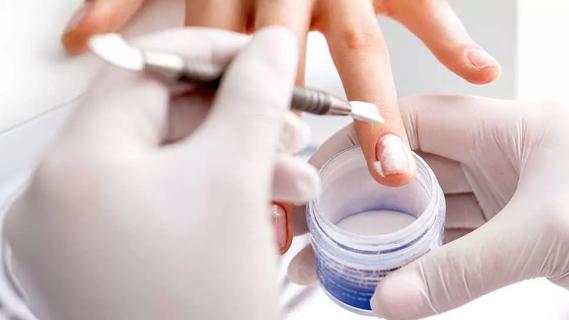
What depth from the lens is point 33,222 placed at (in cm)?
43

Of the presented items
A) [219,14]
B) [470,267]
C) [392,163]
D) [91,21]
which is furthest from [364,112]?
[91,21]

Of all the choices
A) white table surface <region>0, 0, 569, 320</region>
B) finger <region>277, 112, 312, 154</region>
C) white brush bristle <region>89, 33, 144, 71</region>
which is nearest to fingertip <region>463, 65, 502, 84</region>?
white table surface <region>0, 0, 569, 320</region>

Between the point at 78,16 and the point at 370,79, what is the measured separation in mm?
387

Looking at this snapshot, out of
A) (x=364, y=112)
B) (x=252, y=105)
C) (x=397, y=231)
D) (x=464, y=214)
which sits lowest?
(x=464, y=214)

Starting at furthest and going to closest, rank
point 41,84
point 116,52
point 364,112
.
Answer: point 41,84 < point 364,112 < point 116,52

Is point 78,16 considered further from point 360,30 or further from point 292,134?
point 292,134

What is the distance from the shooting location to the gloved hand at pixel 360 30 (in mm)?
684

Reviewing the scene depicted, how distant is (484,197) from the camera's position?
74 centimetres

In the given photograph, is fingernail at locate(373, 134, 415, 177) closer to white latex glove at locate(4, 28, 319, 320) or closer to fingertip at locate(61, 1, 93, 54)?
white latex glove at locate(4, 28, 319, 320)

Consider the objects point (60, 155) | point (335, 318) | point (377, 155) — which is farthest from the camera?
point (335, 318)

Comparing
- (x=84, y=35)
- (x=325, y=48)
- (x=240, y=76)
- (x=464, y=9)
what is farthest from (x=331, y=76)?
(x=240, y=76)

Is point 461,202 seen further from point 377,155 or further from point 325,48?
point 325,48

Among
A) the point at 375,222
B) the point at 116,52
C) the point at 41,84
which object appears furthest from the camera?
the point at 41,84

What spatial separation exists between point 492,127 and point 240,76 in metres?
0.35
